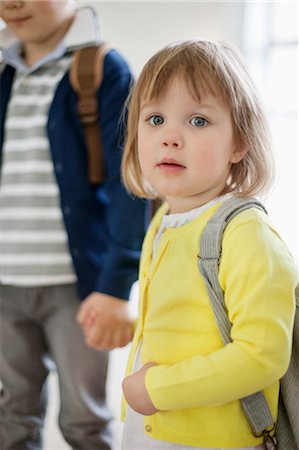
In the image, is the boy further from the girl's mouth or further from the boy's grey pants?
the girl's mouth

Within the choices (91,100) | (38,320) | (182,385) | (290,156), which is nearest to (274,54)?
(290,156)

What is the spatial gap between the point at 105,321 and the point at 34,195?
1.03 ft

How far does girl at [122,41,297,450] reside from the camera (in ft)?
2.23

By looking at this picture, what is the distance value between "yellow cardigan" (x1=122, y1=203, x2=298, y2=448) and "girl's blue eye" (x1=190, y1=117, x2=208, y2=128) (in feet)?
0.36

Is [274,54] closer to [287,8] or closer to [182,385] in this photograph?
[287,8]

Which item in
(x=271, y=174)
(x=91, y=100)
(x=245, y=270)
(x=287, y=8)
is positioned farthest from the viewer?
(x=287, y=8)

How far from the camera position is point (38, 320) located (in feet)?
4.25

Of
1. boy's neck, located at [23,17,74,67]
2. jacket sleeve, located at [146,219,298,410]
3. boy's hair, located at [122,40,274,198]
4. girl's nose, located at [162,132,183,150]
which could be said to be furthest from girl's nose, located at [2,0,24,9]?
jacket sleeve, located at [146,219,298,410]

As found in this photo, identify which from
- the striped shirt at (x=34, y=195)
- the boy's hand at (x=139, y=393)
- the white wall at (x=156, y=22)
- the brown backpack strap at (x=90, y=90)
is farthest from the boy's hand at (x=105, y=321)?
Result: the white wall at (x=156, y=22)

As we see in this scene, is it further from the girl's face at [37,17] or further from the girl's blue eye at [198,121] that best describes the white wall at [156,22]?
the girl's blue eye at [198,121]

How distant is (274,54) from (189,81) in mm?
2074

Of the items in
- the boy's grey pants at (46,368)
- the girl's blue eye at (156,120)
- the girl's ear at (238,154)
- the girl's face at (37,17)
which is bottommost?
the boy's grey pants at (46,368)

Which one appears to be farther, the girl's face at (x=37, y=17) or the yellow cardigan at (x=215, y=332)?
the girl's face at (x=37, y=17)

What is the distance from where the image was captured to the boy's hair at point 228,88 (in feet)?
2.45
